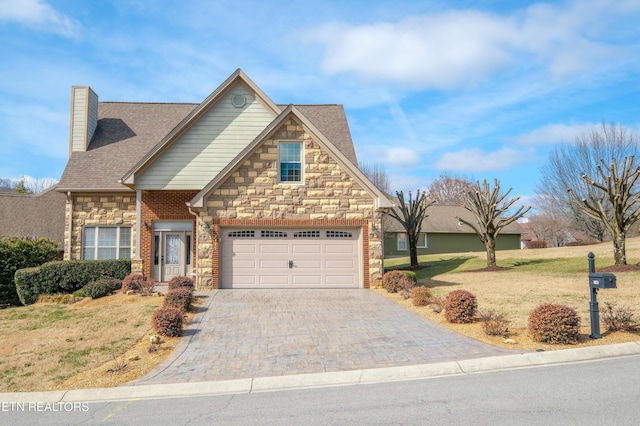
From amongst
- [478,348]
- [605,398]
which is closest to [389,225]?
[478,348]

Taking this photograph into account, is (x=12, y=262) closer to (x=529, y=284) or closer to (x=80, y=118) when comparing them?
(x=80, y=118)

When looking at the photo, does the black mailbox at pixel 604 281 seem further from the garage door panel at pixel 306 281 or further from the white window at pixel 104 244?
the white window at pixel 104 244

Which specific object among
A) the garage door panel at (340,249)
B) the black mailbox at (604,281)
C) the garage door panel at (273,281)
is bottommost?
the garage door panel at (273,281)

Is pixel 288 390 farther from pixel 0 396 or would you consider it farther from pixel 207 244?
pixel 207 244

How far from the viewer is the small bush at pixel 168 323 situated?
11.5 metres

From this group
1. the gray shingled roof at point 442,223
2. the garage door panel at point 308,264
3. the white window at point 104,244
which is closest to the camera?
the garage door panel at point 308,264

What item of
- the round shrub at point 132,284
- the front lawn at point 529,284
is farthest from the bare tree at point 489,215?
the round shrub at point 132,284

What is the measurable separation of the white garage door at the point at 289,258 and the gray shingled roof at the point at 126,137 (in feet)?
15.1

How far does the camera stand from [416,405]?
A: 274 inches

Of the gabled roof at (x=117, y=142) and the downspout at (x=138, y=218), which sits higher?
the gabled roof at (x=117, y=142)

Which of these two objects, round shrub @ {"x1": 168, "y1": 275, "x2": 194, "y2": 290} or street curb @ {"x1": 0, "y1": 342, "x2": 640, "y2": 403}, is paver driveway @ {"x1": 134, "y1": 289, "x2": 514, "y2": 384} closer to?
street curb @ {"x1": 0, "y1": 342, "x2": 640, "y2": 403}

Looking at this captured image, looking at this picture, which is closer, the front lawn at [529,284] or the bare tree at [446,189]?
the front lawn at [529,284]

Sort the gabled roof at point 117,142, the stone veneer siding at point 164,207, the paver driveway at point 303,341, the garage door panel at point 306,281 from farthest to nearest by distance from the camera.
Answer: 1. the gabled roof at point 117,142
2. the stone veneer siding at point 164,207
3. the garage door panel at point 306,281
4. the paver driveway at point 303,341

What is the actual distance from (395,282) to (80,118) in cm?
1657
